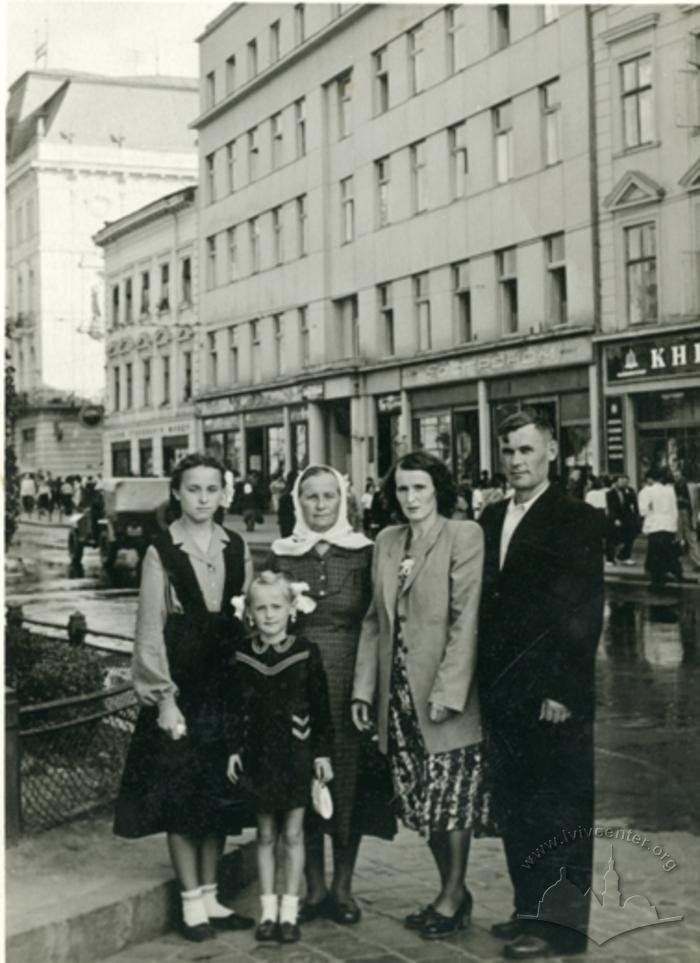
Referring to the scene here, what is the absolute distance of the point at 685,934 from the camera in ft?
12.6

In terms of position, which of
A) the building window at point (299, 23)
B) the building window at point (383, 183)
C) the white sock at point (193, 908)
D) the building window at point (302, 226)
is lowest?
the white sock at point (193, 908)

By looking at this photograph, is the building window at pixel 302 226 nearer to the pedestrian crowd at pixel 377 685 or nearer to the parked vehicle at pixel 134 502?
the parked vehicle at pixel 134 502

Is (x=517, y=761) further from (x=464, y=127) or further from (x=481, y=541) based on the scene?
(x=464, y=127)

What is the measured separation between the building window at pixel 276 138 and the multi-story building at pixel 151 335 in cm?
57

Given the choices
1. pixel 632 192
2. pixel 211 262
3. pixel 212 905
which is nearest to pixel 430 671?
pixel 212 905

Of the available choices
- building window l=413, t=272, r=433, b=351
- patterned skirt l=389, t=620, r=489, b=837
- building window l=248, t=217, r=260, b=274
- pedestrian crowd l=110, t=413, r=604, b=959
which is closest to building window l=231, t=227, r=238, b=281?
building window l=248, t=217, r=260, b=274

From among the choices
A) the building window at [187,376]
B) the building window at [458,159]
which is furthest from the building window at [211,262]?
the building window at [458,159]

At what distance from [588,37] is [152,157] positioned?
2.51 m

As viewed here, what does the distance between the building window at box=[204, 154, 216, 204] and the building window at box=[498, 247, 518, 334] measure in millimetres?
1653

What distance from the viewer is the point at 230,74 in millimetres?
5938

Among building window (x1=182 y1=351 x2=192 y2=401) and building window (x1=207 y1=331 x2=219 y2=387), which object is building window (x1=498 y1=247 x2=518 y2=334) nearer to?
building window (x1=207 y1=331 x2=219 y2=387)

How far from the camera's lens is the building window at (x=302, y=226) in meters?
6.25

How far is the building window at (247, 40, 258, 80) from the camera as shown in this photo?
5.73 m

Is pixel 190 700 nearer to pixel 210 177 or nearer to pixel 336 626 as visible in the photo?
pixel 336 626
